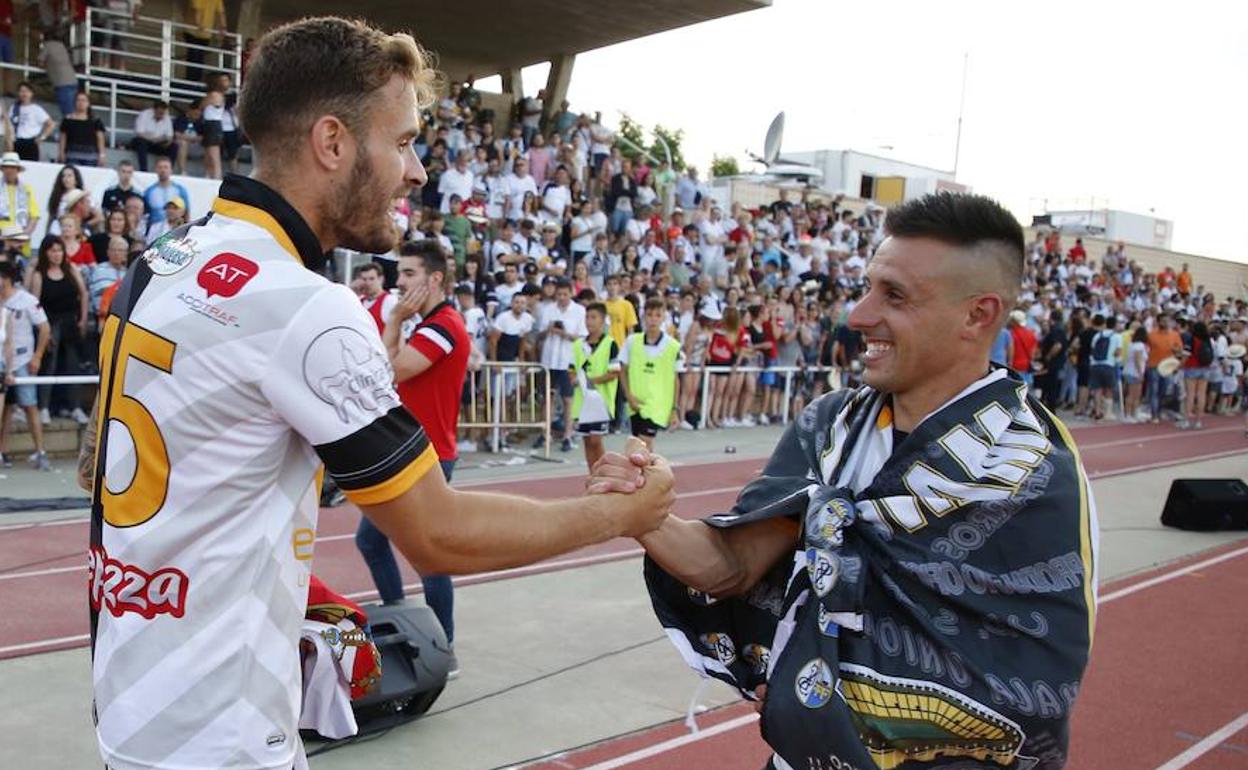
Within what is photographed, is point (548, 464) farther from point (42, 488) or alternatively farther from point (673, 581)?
point (673, 581)

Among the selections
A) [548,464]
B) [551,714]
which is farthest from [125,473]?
[548,464]

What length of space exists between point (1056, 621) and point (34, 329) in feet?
35.0

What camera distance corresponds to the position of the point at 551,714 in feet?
Result: 17.4

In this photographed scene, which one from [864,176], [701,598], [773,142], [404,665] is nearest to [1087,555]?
Answer: [701,598]

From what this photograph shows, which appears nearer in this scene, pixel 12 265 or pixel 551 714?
pixel 551 714

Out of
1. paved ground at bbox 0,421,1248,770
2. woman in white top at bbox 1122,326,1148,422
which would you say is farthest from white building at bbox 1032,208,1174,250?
paved ground at bbox 0,421,1248,770

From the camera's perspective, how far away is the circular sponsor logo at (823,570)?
7.55 ft

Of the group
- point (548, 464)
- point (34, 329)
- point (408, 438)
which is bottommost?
point (548, 464)

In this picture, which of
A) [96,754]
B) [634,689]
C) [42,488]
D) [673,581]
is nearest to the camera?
[673,581]

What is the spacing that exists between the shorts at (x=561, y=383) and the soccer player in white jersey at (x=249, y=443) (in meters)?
12.0

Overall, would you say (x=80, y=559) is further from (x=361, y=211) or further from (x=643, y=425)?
(x=361, y=211)

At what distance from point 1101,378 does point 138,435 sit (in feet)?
77.2

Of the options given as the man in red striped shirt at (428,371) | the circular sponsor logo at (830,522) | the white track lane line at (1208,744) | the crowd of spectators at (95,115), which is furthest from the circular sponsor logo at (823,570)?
the crowd of spectators at (95,115)

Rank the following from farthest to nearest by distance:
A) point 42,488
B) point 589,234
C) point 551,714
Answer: point 589,234
point 42,488
point 551,714
